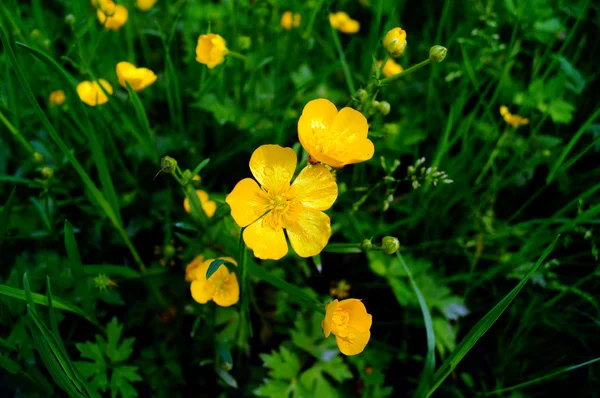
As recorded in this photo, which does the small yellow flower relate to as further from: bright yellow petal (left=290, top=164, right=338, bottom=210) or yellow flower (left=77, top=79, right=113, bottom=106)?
bright yellow petal (left=290, top=164, right=338, bottom=210)

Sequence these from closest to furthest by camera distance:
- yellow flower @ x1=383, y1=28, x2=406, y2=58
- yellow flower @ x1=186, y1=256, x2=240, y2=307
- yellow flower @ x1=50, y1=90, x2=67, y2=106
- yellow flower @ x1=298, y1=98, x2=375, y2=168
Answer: yellow flower @ x1=298, y1=98, x2=375, y2=168 → yellow flower @ x1=383, y1=28, x2=406, y2=58 → yellow flower @ x1=186, y1=256, x2=240, y2=307 → yellow flower @ x1=50, y1=90, x2=67, y2=106

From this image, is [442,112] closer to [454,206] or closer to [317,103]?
[454,206]

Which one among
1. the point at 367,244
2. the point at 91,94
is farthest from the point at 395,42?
the point at 91,94

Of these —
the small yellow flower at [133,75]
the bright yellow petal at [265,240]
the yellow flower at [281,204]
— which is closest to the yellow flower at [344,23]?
the small yellow flower at [133,75]

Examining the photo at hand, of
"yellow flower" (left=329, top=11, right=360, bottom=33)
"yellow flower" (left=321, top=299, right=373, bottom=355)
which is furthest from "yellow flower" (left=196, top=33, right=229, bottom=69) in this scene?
"yellow flower" (left=321, top=299, right=373, bottom=355)

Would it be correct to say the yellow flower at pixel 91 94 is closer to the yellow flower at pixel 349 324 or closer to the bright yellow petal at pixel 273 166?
the bright yellow petal at pixel 273 166

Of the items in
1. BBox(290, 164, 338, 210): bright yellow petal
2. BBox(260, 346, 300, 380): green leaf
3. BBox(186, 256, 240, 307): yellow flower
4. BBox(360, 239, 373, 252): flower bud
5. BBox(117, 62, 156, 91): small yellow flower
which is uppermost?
BBox(117, 62, 156, 91): small yellow flower

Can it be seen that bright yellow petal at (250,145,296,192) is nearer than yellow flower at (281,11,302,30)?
Yes
